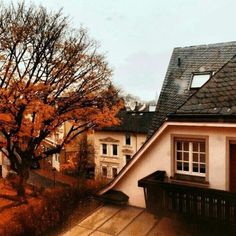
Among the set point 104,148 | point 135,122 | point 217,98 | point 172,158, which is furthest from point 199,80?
point 104,148

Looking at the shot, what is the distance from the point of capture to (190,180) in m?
9.87

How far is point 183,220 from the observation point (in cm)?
963

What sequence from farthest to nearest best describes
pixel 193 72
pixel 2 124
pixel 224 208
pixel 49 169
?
pixel 49 169
pixel 2 124
pixel 193 72
pixel 224 208

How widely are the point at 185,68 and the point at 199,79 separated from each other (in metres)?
1.09

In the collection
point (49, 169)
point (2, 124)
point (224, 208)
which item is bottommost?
point (49, 169)

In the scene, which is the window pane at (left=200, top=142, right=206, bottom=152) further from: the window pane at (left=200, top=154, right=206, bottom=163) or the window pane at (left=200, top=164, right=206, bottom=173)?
the window pane at (left=200, top=164, right=206, bottom=173)

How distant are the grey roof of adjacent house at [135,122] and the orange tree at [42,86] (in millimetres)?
16588

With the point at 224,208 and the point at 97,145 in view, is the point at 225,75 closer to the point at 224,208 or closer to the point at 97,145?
the point at 224,208

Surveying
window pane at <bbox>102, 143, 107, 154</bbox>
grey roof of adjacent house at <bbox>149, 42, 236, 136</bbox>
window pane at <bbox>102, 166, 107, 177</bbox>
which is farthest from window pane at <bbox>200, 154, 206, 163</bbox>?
window pane at <bbox>102, 143, 107, 154</bbox>

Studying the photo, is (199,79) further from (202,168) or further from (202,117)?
(202,168)

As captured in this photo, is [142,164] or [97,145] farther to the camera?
[97,145]

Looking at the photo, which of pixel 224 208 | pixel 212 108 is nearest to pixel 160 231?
pixel 224 208

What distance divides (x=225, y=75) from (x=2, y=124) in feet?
38.2

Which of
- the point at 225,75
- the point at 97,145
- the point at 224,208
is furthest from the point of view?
the point at 97,145
